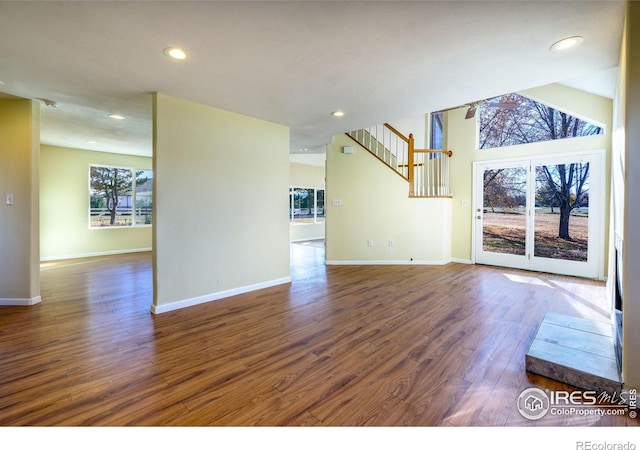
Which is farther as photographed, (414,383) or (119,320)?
(119,320)

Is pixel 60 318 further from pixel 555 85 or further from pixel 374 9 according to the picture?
pixel 555 85

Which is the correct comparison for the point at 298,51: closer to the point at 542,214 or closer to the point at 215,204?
the point at 215,204

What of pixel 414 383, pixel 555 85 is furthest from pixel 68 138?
pixel 555 85

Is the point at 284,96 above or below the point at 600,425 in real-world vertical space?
above

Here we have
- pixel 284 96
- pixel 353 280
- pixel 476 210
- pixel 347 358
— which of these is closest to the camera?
pixel 347 358

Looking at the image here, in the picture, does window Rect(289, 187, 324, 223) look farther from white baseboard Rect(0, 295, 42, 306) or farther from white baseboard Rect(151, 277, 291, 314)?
white baseboard Rect(0, 295, 42, 306)

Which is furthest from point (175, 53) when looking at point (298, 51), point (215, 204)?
point (215, 204)

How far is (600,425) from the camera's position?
149 centimetres

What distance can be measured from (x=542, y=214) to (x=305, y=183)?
6758 mm

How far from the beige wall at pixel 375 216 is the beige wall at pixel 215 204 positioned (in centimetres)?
163

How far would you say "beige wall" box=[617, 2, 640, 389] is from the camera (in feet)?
5.20

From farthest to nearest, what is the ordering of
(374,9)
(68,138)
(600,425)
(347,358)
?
(68,138) → (347,358) → (374,9) → (600,425)

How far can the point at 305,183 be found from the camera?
983cm

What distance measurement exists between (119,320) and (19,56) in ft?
8.28
